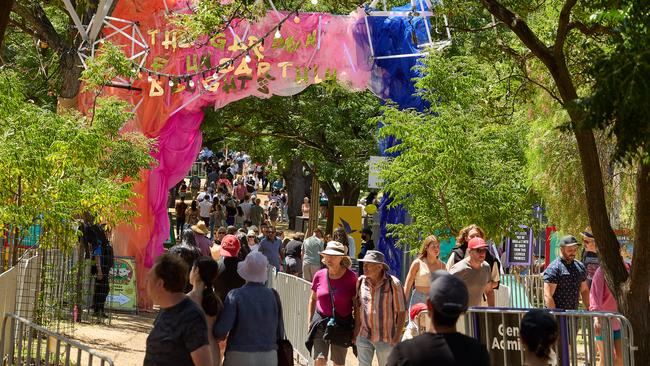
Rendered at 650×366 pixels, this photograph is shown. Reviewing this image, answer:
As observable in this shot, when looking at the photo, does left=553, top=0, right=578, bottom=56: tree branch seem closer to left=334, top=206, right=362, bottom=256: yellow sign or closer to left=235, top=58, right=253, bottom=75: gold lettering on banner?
left=235, top=58, right=253, bottom=75: gold lettering on banner

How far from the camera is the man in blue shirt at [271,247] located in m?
21.2

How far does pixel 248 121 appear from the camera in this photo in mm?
35156

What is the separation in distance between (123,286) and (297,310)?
5.99 metres

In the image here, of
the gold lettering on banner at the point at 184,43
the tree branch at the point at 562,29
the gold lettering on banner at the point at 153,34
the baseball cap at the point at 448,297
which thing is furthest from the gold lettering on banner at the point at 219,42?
the baseball cap at the point at 448,297

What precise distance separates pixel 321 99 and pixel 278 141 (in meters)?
2.47

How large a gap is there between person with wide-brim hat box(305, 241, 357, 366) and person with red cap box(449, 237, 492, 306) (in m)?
1.32

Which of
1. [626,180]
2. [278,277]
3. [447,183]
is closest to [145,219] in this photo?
[278,277]

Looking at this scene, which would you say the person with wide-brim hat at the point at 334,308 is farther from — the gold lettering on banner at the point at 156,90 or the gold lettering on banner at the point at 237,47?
the gold lettering on banner at the point at 156,90

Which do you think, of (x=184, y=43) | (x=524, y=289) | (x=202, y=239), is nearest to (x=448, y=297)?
(x=202, y=239)

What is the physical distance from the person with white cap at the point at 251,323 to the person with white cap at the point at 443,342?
9.50 ft

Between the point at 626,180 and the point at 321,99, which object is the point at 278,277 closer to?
the point at 626,180

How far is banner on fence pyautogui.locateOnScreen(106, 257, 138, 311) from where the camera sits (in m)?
19.9

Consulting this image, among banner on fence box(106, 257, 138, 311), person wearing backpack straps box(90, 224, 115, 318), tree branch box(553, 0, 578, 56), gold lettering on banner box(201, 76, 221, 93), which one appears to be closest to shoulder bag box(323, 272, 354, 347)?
tree branch box(553, 0, 578, 56)

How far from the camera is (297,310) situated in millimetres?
15031
